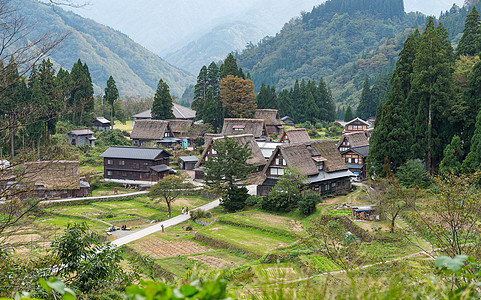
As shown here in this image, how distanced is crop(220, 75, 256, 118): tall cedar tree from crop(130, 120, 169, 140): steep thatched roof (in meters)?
9.66

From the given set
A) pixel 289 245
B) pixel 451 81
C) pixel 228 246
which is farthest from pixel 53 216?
pixel 451 81

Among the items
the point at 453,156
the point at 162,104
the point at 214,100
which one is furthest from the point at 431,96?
the point at 162,104

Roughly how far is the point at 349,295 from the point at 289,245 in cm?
1978

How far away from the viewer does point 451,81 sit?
30.7 m

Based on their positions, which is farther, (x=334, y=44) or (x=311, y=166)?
(x=334, y=44)

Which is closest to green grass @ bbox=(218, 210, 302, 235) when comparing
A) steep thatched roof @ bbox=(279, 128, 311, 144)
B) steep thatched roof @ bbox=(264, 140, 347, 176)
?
steep thatched roof @ bbox=(264, 140, 347, 176)

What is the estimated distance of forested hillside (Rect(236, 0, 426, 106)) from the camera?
114 m

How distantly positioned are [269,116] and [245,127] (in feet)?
29.1

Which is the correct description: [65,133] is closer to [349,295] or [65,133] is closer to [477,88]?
[477,88]

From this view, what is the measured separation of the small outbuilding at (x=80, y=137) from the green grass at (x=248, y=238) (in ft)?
98.7

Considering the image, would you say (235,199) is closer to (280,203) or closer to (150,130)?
(280,203)

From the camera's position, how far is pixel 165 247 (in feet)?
78.6

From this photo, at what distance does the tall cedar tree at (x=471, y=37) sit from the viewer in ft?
114

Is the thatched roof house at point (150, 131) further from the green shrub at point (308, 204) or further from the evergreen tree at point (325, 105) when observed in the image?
the green shrub at point (308, 204)
